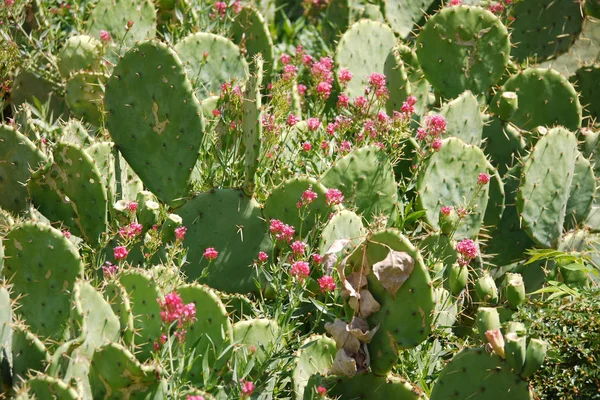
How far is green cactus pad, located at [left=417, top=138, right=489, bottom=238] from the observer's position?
403 centimetres

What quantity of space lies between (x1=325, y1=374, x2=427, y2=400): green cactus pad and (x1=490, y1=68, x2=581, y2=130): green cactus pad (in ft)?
6.58

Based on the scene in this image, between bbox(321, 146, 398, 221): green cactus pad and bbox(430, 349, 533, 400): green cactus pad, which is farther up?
bbox(321, 146, 398, 221): green cactus pad

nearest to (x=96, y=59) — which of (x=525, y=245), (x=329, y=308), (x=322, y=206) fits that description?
(x=322, y=206)

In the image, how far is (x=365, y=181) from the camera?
3.85 metres

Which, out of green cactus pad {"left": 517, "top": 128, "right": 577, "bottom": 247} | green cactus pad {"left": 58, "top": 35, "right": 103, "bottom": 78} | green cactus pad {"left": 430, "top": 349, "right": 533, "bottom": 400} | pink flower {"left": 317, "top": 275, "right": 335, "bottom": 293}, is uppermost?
green cactus pad {"left": 58, "top": 35, "right": 103, "bottom": 78}

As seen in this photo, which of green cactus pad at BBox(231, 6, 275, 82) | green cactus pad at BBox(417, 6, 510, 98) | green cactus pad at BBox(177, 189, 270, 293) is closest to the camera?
green cactus pad at BBox(177, 189, 270, 293)

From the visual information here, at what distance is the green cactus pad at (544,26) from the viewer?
5.39 meters

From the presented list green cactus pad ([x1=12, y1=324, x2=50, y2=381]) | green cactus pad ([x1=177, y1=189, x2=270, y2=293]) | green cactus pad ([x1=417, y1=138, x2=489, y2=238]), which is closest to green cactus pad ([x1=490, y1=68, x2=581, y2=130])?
green cactus pad ([x1=417, y1=138, x2=489, y2=238])

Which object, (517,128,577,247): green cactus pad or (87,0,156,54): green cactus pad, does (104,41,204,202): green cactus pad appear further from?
(517,128,577,247): green cactus pad

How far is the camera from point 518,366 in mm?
2900

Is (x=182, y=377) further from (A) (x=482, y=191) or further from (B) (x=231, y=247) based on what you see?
(A) (x=482, y=191)

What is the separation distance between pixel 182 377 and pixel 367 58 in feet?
8.66

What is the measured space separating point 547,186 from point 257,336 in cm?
180

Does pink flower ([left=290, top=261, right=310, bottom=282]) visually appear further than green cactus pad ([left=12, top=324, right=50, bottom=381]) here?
Yes
